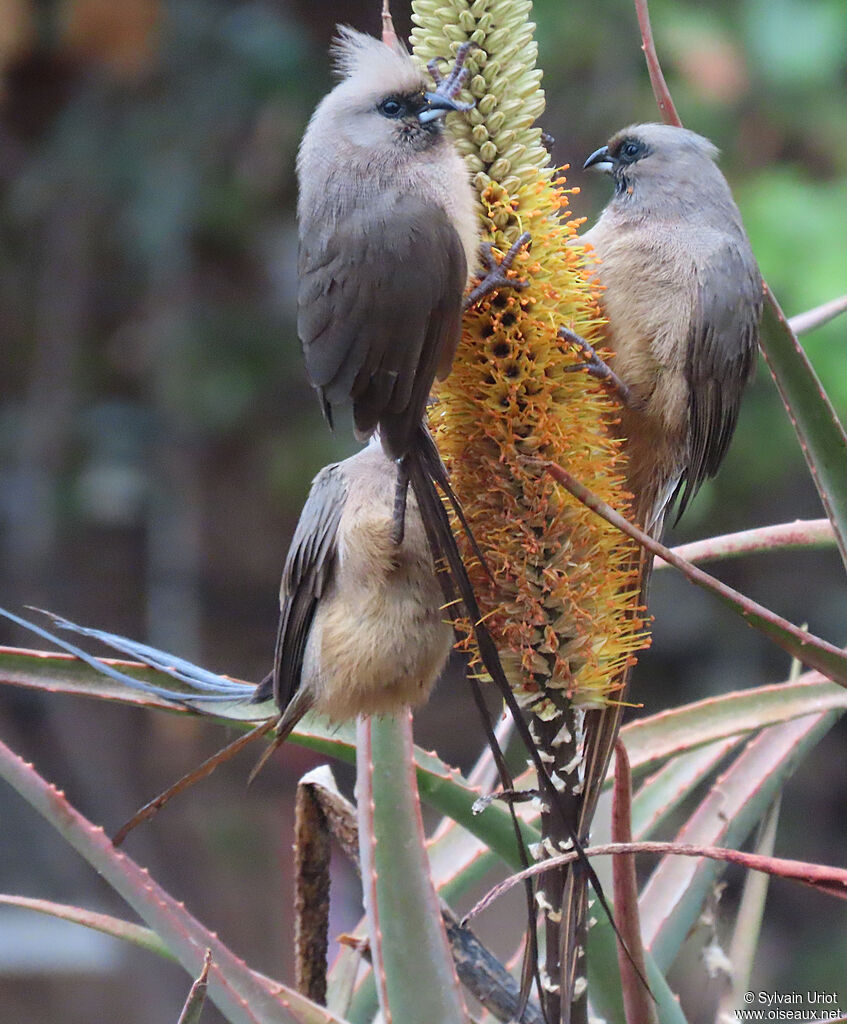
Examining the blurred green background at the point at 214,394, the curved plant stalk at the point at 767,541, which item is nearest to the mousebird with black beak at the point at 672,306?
the curved plant stalk at the point at 767,541

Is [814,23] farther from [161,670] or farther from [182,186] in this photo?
[161,670]

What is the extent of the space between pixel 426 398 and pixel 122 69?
2616mm

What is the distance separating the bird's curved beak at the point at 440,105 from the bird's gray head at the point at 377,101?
0.04m

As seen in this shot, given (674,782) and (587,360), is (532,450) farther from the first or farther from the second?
(674,782)

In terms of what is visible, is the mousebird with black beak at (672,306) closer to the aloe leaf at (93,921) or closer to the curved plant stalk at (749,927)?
the curved plant stalk at (749,927)

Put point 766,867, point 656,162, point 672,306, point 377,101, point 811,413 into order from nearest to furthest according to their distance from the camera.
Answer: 1. point 766,867
2. point 811,413
3. point 377,101
4. point 672,306
5. point 656,162

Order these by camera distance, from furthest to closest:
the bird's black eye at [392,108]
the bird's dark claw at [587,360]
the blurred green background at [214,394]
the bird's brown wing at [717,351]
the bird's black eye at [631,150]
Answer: the blurred green background at [214,394], the bird's black eye at [631,150], the bird's brown wing at [717,351], the bird's black eye at [392,108], the bird's dark claw at [587,360]

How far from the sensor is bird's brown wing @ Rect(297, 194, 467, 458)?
0.95 metres

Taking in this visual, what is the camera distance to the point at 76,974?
4215 millimetres

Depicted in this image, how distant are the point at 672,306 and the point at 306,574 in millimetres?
489

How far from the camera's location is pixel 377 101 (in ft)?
3.49

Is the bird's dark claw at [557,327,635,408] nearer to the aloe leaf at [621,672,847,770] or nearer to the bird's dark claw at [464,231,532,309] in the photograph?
the bird's dark claw at [464,231,532,309]

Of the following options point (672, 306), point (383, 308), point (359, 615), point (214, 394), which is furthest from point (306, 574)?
point (214, 394)

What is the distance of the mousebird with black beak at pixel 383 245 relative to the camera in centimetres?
95
